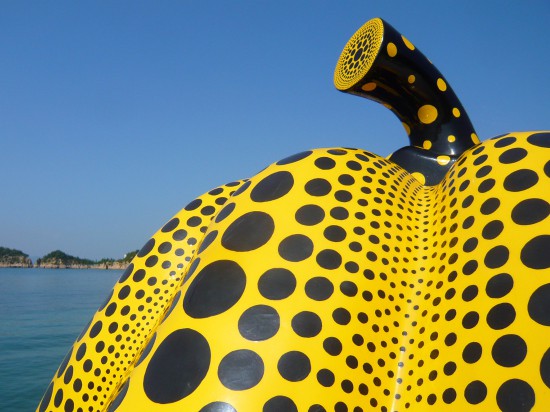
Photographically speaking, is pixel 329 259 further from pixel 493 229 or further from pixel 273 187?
pixel 493 229

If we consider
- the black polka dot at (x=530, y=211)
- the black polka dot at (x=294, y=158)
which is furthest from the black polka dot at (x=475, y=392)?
the black polka dot at (x=294, y=158)

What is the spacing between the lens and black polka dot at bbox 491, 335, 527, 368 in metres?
2.38

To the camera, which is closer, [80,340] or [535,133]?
[535,133]

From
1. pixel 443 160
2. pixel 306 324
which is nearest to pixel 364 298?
pixel 306 324

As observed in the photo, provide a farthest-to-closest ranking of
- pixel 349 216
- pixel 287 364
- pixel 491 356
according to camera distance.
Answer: pixel 349 216 < pixel 287 364 < pixel 491 356

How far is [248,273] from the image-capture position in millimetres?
2922

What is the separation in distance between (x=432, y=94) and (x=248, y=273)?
3.30m

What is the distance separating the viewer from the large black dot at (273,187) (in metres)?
3.31

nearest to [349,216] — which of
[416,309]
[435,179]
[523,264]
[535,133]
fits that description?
[416,309]

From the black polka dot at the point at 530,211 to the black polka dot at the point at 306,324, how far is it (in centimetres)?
105

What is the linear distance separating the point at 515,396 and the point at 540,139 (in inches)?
58.7

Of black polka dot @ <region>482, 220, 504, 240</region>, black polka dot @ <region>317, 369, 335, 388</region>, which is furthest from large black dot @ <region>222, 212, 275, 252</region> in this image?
black polka dot @ <region>482, 220, 504, 240</region>

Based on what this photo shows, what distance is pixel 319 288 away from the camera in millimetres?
2824

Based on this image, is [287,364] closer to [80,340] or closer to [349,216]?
[349,216]
